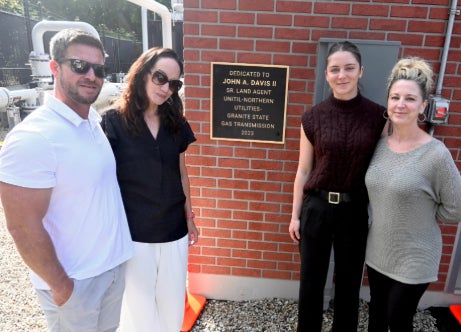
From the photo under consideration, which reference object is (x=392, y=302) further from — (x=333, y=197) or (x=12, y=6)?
(x=12, y=6)

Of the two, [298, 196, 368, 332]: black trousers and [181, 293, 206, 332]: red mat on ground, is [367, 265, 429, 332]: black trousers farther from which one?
[181, 293, 206, 332]: red mat on ground

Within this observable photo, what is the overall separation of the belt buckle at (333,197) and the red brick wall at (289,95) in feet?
2.83

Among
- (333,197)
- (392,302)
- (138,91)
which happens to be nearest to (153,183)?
(138,91)

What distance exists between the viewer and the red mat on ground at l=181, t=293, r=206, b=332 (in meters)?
3.06

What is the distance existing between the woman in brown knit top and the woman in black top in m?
0.82

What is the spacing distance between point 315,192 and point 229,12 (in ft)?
5.17

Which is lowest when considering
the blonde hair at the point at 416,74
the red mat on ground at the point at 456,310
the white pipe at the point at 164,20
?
the red mat on ground at the point at 456,310

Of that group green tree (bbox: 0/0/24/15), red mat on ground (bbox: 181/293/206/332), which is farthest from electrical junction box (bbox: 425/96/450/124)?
green tree (bbox: 0/0/24/15)

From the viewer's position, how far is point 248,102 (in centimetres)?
301

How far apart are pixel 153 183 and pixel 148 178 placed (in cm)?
4

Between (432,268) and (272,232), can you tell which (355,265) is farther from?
(272,232)

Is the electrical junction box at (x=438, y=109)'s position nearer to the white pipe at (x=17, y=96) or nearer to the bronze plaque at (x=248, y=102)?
the bronze plaque at (x=248, y=102)

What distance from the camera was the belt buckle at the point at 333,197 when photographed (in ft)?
7.38

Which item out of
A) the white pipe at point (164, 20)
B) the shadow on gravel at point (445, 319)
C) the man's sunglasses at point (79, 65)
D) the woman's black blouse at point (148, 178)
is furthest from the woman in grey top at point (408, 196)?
the white pipe at point (164, 20)
